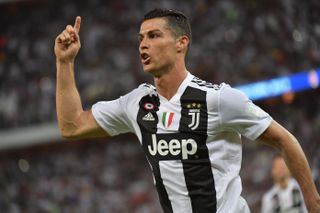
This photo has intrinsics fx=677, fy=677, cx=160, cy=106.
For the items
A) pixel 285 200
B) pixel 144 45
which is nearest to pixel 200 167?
pixel 144 45

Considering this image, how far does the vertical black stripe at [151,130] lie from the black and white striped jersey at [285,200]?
3.79 meters

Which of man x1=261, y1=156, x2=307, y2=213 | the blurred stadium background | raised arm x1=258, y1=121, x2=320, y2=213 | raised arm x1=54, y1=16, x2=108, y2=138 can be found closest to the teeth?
raised arm x1=54, y1=16, x2=108, y2=138

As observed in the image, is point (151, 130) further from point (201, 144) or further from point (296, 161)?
point (296, 161)

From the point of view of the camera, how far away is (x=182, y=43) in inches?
135

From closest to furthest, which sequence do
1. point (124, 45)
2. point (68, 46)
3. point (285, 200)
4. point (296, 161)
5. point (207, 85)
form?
1. point (296, 161)
2. point (207, 85)
3. point (68, 46)
4. point (285, 200)
5. point (124, 45)

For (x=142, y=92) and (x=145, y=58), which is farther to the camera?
(x=142, y=92)

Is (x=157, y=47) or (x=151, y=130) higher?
(x=157, y=47)

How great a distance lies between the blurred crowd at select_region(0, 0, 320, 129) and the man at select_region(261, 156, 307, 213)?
5.24m

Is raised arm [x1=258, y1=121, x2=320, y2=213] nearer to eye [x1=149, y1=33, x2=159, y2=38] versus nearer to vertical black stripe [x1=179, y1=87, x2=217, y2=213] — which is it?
vertical black stripe [x1=179, y1=87, x2=217, y2=213]

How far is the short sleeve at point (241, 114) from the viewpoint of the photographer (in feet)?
10.3

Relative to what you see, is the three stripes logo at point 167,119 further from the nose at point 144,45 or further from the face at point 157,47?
the nose at point 144,45

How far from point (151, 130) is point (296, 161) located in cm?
72

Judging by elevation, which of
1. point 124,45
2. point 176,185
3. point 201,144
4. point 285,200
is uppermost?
point 124,45

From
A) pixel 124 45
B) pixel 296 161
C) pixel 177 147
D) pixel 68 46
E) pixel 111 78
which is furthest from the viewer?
pixel 124 45
